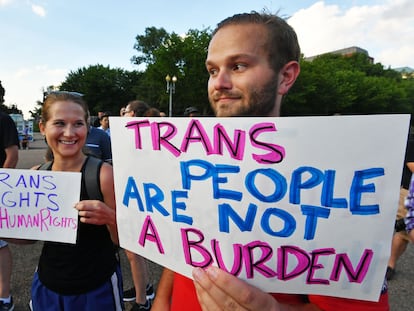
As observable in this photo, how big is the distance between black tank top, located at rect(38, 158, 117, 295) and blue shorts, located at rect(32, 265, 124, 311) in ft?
0.10

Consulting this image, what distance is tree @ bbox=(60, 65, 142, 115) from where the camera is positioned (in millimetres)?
47344

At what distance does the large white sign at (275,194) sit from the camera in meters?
0.66

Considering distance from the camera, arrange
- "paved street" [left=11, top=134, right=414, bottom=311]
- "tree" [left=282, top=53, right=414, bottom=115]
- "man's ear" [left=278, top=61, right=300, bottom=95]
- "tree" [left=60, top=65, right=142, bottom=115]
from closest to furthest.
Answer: "man's ear" [left=278, top=61, right=300, bottom=95] → "paved street" [left=11, top=134, right=414, bottom=311] → "tree" [left=282, top=53, right=414, bottom=115] → "tree" [left=60, top=65, right=142, bottom=115]

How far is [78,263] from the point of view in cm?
162

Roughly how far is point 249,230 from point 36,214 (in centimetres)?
128

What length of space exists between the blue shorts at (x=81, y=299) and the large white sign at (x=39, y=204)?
37cm

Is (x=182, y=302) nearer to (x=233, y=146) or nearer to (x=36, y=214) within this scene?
(x=233, y=146)

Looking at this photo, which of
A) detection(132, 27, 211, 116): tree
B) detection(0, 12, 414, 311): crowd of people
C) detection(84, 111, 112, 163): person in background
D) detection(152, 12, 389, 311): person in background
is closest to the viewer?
detection(0, 12, 414, 311): crowd of people

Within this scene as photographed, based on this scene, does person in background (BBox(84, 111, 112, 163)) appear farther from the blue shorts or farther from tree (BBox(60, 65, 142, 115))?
tree (BBox(60, 65, 142, 115))

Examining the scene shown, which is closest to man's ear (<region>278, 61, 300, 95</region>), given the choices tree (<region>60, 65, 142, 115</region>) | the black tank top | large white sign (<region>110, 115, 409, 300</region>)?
large white sign (<region>110, 115, 409, 300</region>)

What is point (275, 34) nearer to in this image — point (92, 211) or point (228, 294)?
point (228, 294)

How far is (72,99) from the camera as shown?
1.84 metres

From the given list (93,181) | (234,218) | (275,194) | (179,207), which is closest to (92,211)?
(93,181)

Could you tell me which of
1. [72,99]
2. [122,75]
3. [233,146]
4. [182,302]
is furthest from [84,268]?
[122,75]
